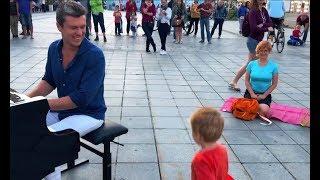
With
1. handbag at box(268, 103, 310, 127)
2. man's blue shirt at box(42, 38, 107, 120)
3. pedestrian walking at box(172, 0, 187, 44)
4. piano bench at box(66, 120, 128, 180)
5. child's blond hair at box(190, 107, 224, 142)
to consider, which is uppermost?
pedestrian walking at box(172, 0, 187, 44)

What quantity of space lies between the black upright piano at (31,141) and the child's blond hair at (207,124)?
90 cm

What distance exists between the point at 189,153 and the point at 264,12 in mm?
4263

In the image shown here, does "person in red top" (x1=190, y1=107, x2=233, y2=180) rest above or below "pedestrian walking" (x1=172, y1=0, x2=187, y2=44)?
below

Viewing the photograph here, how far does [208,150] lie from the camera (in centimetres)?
238

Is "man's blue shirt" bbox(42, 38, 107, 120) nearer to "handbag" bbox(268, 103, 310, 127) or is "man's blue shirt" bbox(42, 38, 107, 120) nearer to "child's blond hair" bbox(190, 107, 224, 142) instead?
"child's blond hair" bbox(190, 107, 224, 142)

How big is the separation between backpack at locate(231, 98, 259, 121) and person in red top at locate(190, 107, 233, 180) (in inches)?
118

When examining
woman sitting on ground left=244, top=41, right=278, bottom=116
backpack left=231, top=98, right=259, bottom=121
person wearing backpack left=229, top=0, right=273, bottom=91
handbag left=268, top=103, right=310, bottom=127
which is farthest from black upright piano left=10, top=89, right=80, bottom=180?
person wearing backpack left=229, top=0, right=273, bottom=91

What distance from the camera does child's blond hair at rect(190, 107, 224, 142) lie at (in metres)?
2.38

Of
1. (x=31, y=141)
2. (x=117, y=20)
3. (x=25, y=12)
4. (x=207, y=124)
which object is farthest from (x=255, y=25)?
(x=117, y=20)

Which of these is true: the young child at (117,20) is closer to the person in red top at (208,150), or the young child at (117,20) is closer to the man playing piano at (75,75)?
the man playing piano at (75,75)

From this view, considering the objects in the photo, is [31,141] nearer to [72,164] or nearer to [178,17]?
[72,164]

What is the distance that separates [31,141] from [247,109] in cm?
368

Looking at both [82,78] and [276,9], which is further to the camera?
[276,9]

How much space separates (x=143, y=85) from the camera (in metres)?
7.21
